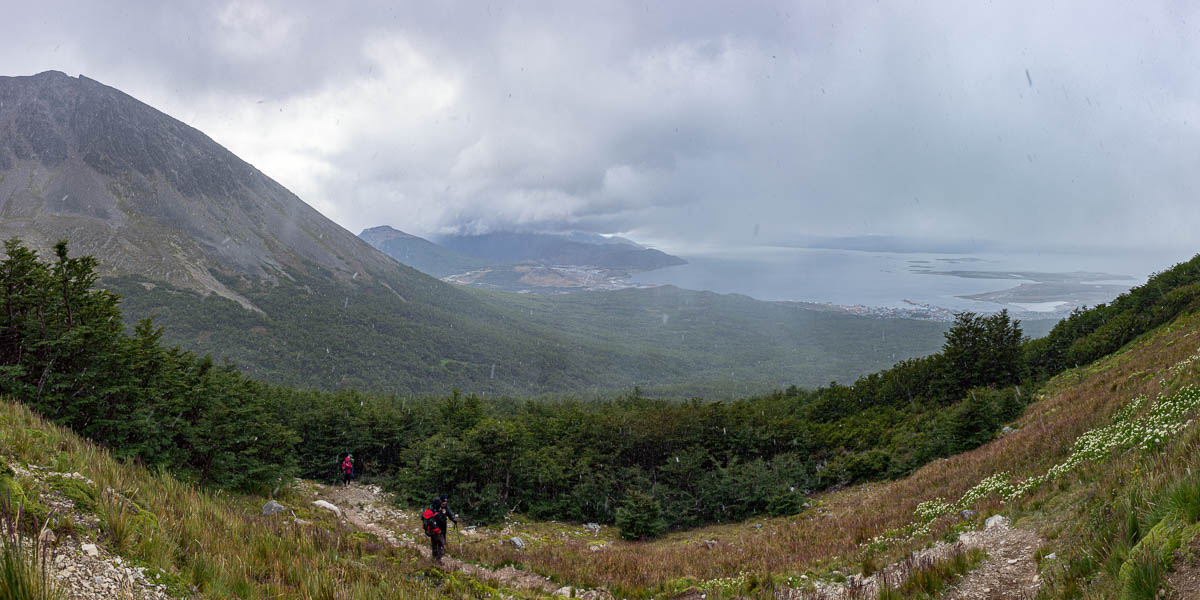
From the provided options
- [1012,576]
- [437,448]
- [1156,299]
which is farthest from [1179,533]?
[1156,299]

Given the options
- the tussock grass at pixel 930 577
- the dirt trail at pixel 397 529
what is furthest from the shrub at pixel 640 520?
the tussock grass at pixel 930 577

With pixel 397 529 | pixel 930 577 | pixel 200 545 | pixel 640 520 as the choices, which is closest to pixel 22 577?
pixel 200 545

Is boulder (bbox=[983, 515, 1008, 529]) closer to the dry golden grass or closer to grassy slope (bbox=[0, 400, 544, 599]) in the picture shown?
the dry golden grass

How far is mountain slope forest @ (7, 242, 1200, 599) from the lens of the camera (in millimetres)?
5398

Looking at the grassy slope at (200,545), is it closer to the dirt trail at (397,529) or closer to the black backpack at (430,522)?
the dirt trail at (397,529)

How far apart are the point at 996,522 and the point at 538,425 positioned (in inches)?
1139

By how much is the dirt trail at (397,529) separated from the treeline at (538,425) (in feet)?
5.81

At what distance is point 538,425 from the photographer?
34.2m

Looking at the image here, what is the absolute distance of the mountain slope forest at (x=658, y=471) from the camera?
5398mm

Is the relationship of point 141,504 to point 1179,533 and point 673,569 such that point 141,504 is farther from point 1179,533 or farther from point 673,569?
point 1179,533

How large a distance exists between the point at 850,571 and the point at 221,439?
21.3 metres

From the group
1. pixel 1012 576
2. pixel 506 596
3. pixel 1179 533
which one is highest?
pixel 1179 533

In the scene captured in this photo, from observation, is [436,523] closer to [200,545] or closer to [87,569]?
[200,545]

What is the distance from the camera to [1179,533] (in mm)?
3617
